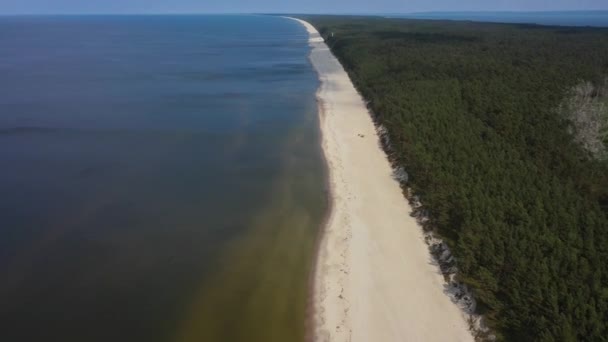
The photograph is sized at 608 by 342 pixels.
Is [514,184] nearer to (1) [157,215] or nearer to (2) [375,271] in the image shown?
(2) [375,271]

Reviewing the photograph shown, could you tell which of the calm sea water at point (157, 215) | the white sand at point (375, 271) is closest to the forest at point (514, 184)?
the white sand at point (375, 271)

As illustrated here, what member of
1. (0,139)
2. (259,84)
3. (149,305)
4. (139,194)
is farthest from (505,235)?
(259,84)

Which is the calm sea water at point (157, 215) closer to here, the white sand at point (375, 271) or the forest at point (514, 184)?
the white sand at point (375, 271)

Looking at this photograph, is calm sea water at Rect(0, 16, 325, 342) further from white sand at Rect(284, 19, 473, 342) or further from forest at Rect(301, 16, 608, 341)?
forest at Rect(301, 16, 608, 341)

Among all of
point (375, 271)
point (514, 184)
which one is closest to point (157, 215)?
point (375, 271)

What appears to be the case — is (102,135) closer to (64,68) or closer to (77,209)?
(77,209)

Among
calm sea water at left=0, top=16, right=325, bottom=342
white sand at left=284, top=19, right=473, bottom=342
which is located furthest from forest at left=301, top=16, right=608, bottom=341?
calm sea water at left=0, top=16, right=325, bottom=342
